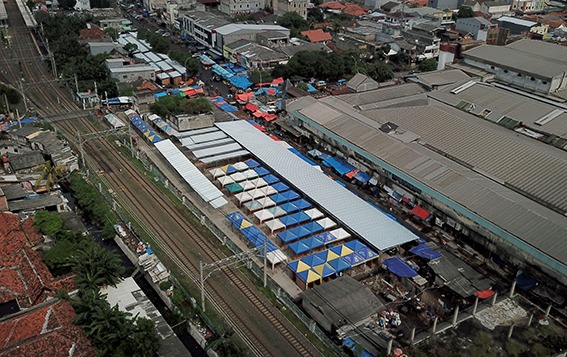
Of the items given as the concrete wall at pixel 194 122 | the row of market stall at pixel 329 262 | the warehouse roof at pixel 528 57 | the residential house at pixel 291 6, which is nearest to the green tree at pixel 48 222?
the row of market stall at pixel 329 262

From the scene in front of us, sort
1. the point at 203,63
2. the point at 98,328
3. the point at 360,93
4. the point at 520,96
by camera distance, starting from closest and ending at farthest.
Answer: the point at 98,328
the point at 520,96
the point at 360,93
the point at 203,63

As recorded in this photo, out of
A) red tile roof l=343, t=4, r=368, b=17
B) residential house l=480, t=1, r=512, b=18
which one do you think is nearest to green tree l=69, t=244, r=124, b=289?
red tile roof l=343, t=4, r=368, b=17

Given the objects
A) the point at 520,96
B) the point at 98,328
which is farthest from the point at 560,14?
the point at 98,328

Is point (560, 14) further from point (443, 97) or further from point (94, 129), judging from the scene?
point (94, 129)

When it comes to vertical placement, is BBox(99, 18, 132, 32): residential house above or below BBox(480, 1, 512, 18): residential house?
below

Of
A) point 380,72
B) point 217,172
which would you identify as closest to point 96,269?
point 217,172

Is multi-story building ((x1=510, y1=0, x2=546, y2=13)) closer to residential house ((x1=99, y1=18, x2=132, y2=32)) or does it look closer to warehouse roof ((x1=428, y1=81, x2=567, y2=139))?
warehouse roof ((x1=428, y1=81, x2=567, y2=139))

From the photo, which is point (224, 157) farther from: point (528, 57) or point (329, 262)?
point (528, 57)
